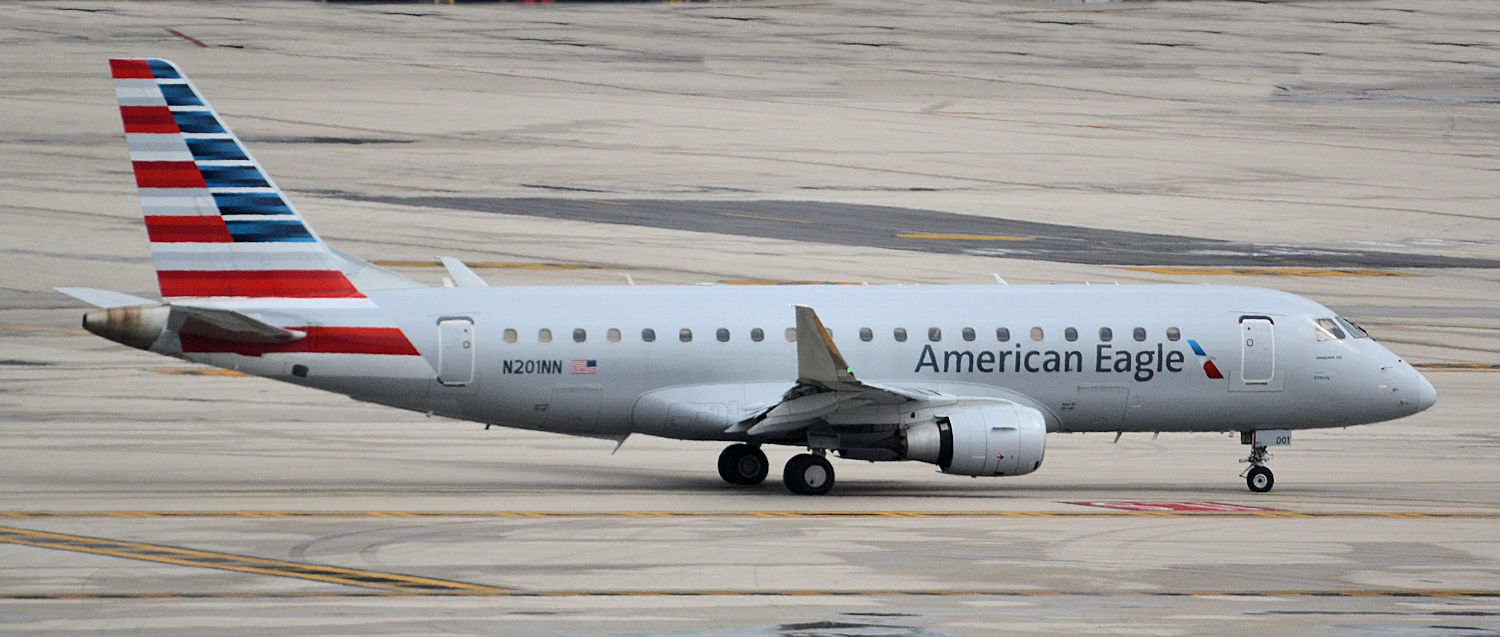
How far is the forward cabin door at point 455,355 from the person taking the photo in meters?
28.4

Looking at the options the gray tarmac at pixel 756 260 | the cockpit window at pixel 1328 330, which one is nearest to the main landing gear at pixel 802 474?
the gray tarmac at pixel 756 260

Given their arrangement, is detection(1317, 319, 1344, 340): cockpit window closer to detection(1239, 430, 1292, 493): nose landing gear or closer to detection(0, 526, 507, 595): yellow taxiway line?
detection(1239, 430, 1292, 493): nose landing gear

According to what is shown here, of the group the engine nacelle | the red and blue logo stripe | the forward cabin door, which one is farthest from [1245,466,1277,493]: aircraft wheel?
the forward cabin door

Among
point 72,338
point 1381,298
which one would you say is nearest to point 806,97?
point 1381,298

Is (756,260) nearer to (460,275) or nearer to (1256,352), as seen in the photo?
(460,275)


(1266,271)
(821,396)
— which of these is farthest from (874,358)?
(1266,271)

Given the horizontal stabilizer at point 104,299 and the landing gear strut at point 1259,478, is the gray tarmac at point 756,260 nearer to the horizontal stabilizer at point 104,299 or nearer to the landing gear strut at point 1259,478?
the landing gear strut at point 1259,478

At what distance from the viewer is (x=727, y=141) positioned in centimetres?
6981

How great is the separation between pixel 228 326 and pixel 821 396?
8575mm

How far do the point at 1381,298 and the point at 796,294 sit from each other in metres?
27.8

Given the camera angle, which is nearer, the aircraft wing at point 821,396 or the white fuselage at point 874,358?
the aircraft wing at point 821,396

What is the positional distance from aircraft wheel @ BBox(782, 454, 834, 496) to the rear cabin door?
6.73 m

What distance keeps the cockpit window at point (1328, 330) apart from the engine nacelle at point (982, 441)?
5.52 m

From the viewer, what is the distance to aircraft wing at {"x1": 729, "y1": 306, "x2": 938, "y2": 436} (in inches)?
1054
